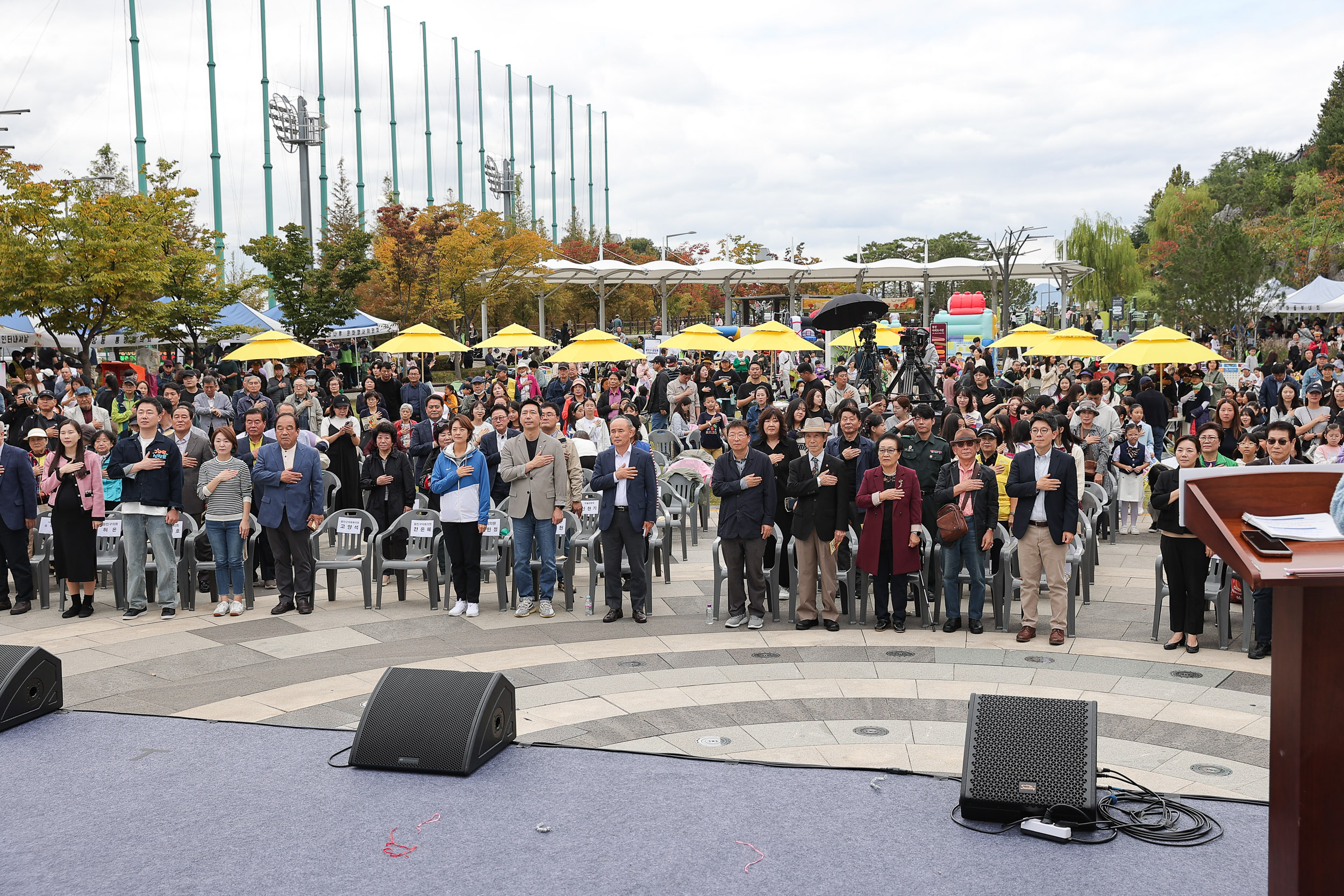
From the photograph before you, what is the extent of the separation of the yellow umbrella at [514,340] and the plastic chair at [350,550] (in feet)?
36.0

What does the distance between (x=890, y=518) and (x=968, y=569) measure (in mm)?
838

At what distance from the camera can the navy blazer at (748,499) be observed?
29.7 ft

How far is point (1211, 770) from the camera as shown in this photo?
20.1 feet

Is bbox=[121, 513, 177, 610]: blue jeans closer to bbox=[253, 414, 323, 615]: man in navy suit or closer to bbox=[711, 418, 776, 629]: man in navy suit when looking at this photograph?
bbox=[253, 414, 323, 615]: man in navy suit

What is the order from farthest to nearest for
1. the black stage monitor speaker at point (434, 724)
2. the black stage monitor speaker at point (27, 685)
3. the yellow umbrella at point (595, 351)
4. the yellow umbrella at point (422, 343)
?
the yellow umbrella at point (422, 343)
the yellow umbrella at point (595, 351)
the black stage monitor speaker at point (27, 685)
the black stage monitor speaker at point (434, 724)

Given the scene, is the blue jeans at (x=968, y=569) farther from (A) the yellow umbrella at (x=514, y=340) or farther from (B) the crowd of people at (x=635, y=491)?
(A) the yellow umbrella at (x=514, y=340)

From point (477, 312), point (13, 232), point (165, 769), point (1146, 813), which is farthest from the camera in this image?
point (477, 312)

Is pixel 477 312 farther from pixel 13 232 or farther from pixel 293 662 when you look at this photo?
pixel 293 662

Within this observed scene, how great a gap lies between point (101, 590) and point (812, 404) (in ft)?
25.9

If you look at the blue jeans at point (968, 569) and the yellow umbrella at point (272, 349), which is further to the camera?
the yellow umbrella at point (272, 349)

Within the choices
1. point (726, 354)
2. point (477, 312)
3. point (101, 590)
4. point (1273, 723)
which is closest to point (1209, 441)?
point (1273, 723)

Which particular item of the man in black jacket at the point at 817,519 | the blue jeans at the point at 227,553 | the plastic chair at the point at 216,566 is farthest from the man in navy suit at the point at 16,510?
the man in black jacket at the point at 817,519

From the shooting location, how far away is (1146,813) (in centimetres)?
494

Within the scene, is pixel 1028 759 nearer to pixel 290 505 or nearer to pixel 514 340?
pixel 290 505
